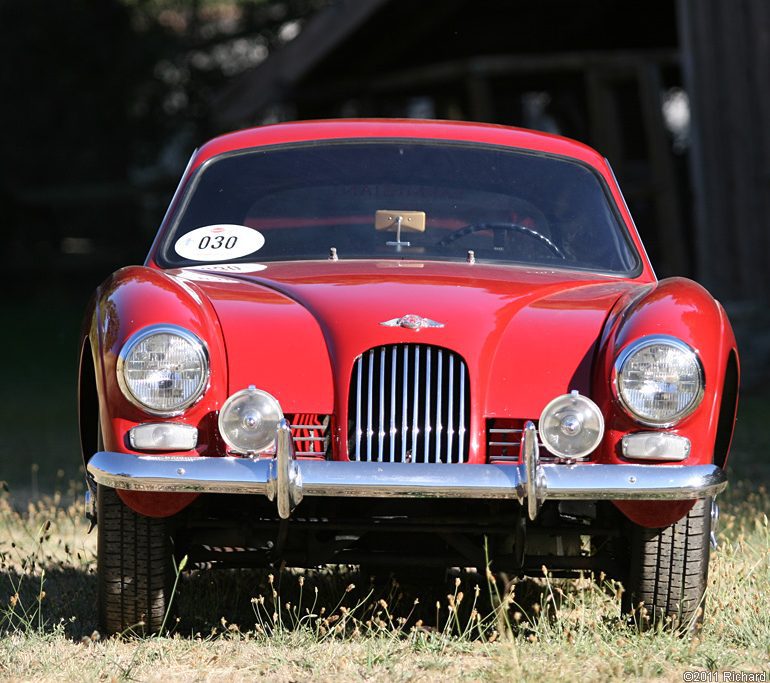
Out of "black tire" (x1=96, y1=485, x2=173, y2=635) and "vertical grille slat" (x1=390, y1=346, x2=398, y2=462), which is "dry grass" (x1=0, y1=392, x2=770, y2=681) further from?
"vertical grille slat" (x1=390, y1=346, x2=398, y2=462)

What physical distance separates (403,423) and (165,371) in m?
0.65

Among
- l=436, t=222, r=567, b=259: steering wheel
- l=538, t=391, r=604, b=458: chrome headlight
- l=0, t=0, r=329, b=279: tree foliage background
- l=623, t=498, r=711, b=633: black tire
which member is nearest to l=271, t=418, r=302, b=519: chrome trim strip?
l=538, t=391, r=604, b=458: chrome headlight

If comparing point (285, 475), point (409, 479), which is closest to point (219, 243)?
point (285, 475)

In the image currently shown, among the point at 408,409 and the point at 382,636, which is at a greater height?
the point at 408,409

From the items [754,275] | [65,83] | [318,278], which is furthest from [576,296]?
[65,83]

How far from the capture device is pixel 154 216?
21.9 meters

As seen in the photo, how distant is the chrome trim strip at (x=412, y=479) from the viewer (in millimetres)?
3436

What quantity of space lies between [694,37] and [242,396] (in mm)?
7972

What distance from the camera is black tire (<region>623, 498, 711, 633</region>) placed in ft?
12.4

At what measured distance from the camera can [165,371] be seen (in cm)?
364

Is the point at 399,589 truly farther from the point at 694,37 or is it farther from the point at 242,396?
the point at 694,37

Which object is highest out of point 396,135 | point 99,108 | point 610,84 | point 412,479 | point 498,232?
point 99,108

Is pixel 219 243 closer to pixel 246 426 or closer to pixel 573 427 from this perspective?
pixel 246 426

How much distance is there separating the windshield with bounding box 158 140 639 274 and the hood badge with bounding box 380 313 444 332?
2.42 ft
